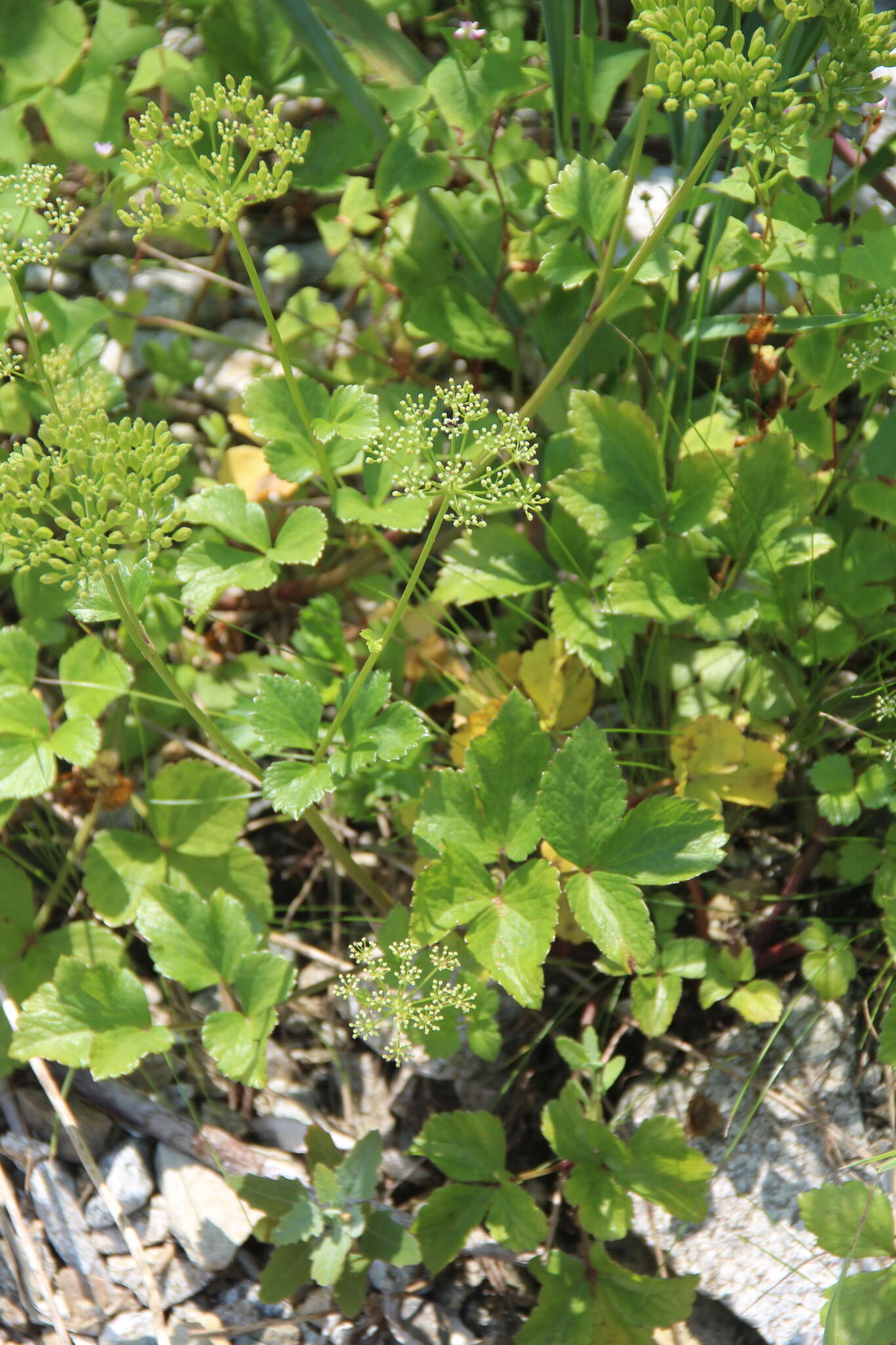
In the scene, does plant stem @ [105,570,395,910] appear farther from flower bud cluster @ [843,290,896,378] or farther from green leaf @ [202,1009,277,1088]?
flower bud cluster @ [843,290,896,378]

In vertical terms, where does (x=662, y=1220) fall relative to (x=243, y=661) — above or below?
below

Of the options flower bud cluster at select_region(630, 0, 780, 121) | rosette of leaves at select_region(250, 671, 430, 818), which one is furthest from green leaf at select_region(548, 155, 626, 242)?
rosette of leaves at select_region(250, 671, 430, 818)

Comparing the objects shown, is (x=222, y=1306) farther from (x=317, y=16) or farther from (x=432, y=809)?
(x=317, y=16)

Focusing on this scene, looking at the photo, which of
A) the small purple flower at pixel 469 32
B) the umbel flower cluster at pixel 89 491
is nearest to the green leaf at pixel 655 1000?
the umbel flower cluster at pixel 89 491

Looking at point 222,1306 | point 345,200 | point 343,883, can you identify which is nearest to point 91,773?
point 343,883

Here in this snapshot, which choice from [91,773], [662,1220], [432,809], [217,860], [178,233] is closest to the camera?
[432,809]
